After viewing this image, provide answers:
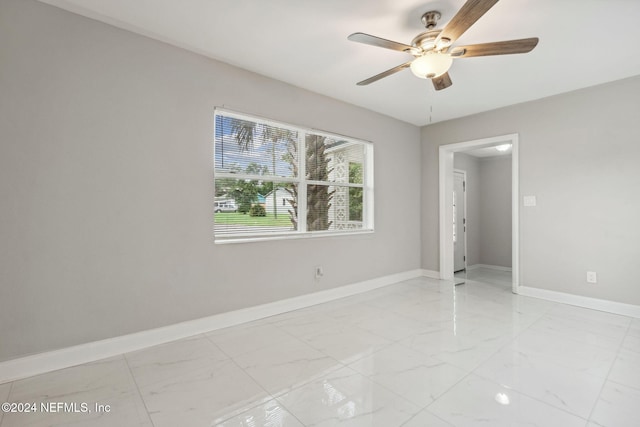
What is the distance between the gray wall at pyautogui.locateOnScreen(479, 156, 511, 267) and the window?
11.3 ft

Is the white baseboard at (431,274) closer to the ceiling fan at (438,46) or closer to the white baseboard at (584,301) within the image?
the white baseboard at (584,301)

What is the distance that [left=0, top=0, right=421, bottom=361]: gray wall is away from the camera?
6.57ft

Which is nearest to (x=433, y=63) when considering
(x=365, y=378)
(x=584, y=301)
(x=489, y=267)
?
(x=365, y=378)

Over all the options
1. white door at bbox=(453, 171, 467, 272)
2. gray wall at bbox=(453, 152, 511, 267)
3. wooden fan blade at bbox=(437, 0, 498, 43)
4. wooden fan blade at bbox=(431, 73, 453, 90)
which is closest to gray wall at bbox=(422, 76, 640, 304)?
white door at bbox=(453, 171, 467, 272)

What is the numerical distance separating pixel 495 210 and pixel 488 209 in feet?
0.49

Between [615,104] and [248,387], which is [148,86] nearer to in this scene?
[248,387]

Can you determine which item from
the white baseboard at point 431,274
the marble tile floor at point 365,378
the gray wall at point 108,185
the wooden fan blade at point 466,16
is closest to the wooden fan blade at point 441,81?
the wooden fan blade at point 466,16

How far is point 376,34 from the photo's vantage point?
97.0 inches

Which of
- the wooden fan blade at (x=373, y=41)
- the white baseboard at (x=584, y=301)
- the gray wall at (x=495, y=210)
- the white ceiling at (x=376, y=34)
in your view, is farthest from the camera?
the gray wall at (x=495, y=210)

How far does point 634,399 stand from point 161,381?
2.99 m

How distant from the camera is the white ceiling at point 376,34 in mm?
2111

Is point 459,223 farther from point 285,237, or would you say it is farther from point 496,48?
point 496,48

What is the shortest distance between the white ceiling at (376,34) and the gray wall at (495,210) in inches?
108

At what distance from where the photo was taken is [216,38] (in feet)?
8.23
